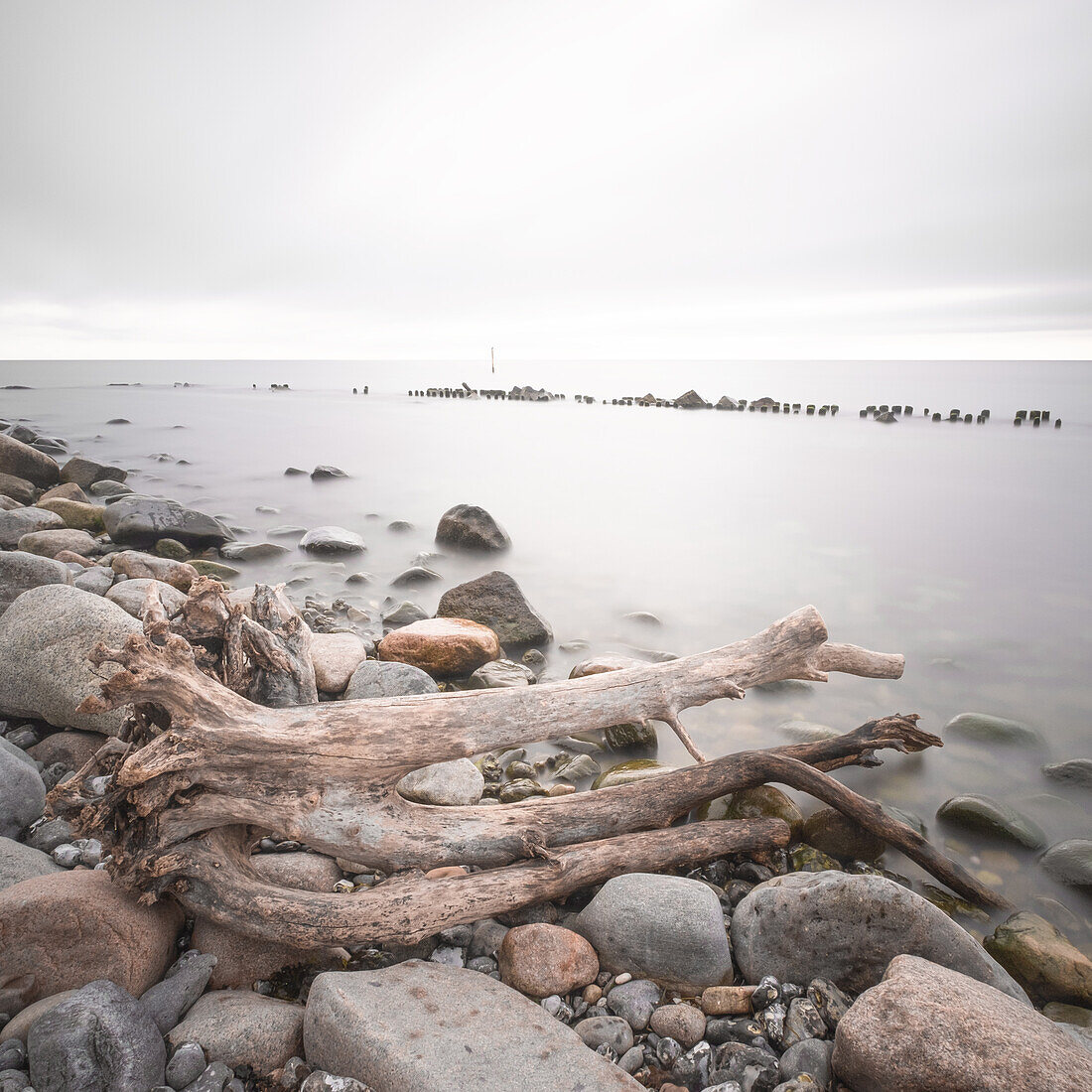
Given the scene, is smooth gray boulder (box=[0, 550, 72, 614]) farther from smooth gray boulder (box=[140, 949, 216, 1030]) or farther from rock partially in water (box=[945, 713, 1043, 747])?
rock partially in water (box=[945, 713, 1043, 747])

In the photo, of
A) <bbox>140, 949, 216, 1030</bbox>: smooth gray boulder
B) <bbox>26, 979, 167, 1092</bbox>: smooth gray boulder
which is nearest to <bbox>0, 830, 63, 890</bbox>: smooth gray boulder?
<bbox>140, 949, 216, 1030</bbox>: smooth gray boulder

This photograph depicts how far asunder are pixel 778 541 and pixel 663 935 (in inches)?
428

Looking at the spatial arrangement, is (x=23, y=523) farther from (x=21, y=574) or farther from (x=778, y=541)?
(x=778, y=541)

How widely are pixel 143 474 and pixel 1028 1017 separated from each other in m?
20.7

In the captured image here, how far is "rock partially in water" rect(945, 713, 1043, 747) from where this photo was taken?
5480mm

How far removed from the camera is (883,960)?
9.15 feet

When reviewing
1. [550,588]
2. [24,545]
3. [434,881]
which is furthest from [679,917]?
[24,545]

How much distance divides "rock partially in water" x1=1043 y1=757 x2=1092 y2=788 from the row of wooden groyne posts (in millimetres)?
33590

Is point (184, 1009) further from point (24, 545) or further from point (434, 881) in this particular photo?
point (24, 545)

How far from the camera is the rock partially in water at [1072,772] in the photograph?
4895 mm

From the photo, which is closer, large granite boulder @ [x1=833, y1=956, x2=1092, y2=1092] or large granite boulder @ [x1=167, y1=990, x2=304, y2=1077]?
large granite boulder @ [x1=833, y1=956, x2=1092, y2=1092]

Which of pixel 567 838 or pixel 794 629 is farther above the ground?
pixel 794 629

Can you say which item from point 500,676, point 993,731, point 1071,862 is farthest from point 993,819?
point 500,676

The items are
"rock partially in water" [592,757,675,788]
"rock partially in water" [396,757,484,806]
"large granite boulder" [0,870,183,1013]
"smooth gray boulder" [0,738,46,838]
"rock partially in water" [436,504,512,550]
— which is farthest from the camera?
"rock partially in water" [436,504,512,550]
